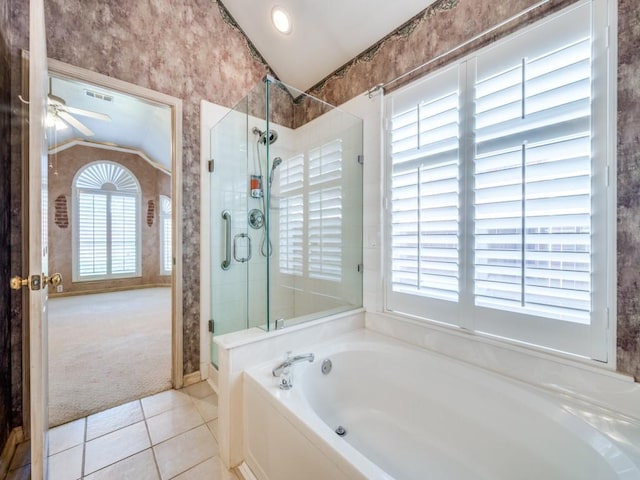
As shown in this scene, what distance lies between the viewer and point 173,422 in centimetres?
180

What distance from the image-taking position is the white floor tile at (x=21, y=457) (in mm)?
1470

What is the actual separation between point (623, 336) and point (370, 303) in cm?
133

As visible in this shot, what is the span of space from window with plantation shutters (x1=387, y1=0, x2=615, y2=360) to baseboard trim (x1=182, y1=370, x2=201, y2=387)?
180 cm

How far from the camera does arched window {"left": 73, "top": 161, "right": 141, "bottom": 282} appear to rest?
213 inches

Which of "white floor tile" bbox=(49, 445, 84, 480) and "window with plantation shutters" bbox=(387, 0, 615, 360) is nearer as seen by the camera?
"window with plantation shutters" bbox=(387, 0, 615, 360)

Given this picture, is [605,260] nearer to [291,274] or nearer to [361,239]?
[361,239]

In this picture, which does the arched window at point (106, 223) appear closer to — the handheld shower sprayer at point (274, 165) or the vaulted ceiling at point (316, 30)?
the vaulted ceiling at point (316, 30)

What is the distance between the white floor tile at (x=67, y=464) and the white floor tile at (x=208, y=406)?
638 millimetres

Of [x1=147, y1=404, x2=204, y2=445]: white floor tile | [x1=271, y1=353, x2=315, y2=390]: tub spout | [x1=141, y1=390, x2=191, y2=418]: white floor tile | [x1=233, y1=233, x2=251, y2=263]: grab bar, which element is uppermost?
[x1=233, y1=233, x2=251, y2=263]: grab bar

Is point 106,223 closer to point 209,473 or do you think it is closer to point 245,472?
point 209,473

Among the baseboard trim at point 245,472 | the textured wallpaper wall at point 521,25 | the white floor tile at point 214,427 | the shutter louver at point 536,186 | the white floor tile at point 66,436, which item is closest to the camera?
the textured wallpaper wall at point 521,25

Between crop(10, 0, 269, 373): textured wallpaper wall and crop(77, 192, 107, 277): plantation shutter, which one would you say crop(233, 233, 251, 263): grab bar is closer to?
crop(10, 0, 269, 373): textured wallpaper wall

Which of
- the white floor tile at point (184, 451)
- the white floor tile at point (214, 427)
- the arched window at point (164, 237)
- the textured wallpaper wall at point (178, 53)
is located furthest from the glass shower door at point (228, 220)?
the arched window at point (164, 237)

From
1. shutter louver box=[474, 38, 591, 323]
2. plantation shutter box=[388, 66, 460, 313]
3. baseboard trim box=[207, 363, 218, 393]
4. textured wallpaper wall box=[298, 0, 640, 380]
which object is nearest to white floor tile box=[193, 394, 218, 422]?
baseboard trim box=[207, 363, 218, 393]
